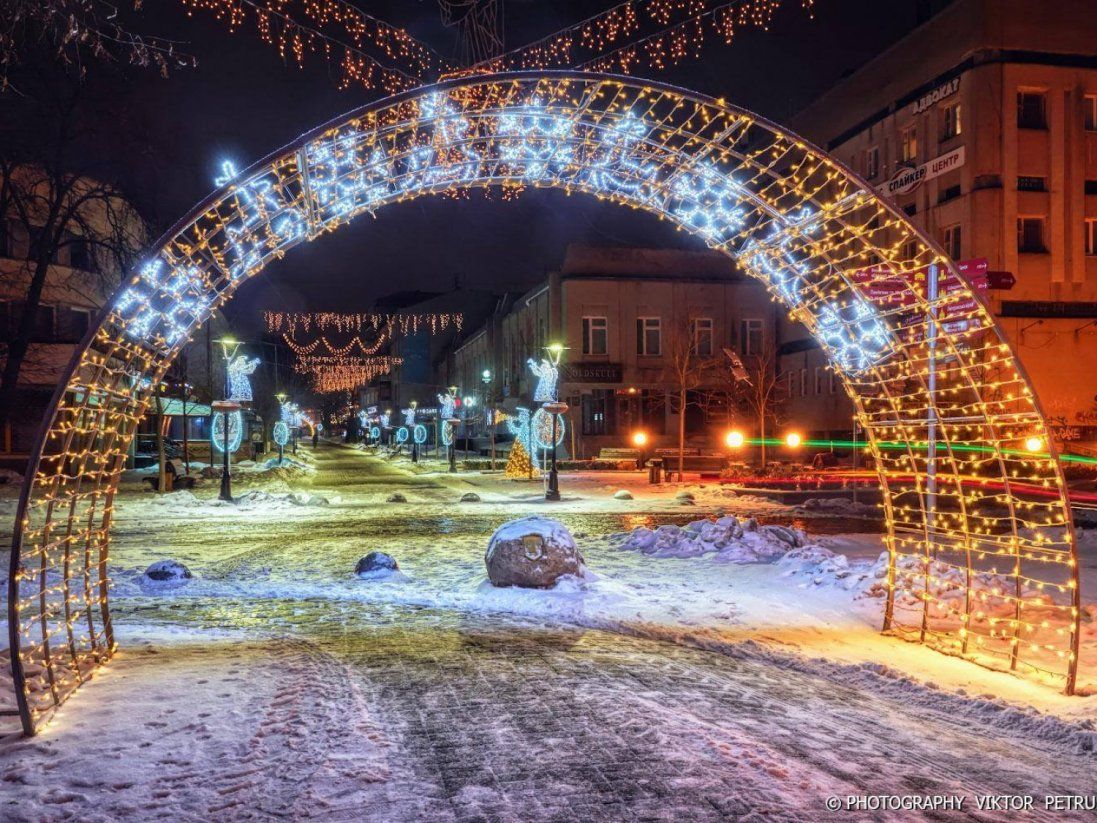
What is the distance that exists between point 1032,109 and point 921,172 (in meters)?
4.25

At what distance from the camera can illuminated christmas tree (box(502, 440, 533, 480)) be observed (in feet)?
116

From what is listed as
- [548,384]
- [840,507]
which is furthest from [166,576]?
[548,384]

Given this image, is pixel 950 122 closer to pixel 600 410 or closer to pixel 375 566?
pixel 600 410

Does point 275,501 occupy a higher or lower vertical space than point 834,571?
lower

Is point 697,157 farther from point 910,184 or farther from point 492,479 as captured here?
point 910,184

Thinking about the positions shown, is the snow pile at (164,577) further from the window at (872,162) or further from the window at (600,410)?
the window at (600,410)

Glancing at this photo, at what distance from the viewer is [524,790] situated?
186 inches

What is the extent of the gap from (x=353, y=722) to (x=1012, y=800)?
4.05m

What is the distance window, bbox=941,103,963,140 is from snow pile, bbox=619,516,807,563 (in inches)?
972

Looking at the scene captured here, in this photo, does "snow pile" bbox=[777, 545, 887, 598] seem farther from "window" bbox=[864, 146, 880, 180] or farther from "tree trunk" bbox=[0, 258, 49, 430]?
"window" bbox=[864, 146, 880, 180]

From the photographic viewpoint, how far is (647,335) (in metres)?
47.9

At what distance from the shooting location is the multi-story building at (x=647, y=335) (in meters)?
46.9

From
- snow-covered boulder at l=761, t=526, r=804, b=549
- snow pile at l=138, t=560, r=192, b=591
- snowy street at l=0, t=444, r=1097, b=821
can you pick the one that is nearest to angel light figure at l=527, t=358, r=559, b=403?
snow-covered boulder at l=761, t=526, r=804, b=549

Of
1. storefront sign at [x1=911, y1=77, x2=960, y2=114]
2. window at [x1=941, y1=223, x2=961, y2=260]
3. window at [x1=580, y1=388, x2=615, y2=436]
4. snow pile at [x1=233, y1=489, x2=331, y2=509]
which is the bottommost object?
snow pile at [x1=233, y1=489, x2=331, y2=509]
